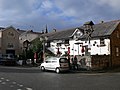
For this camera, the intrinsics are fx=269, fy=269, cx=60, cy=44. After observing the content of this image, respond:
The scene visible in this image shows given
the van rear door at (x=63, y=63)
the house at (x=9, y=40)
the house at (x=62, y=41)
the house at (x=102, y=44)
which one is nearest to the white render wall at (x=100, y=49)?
the house at (x=102, y=44)

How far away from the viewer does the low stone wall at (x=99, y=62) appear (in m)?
34.8

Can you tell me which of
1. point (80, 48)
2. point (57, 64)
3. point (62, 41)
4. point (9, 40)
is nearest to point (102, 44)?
point (80, 48)

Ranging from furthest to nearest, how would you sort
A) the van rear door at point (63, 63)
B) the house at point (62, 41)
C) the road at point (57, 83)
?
the house at point (62, 41)
the van rear door at point (63, 63)
the road at point (57, 83)

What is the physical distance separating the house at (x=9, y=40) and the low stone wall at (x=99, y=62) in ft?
147

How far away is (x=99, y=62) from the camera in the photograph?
35688 mm

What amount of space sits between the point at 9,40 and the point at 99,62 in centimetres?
4750

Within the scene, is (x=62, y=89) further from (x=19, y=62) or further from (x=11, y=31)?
(x=11, y=31)

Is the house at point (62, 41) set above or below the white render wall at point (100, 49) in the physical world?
above

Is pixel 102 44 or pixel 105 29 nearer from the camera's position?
pixel 102 44

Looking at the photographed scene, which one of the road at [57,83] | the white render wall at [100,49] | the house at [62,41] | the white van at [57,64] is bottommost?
the road at [57,83]

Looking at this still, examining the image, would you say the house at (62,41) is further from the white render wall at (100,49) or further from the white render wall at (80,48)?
the white render wall at (100,49)

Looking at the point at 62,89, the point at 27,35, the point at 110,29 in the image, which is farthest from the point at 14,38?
the point at 62,89

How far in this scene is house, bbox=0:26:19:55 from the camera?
253 feet

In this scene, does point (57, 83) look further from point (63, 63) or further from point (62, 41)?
point (62, 41)
